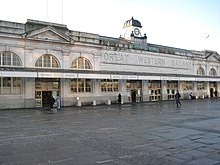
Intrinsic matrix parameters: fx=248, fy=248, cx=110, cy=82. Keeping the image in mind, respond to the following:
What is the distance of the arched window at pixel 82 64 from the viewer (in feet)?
107

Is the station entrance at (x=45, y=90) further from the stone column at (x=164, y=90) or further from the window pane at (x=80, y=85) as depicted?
the stone column at (x=164, y=90)

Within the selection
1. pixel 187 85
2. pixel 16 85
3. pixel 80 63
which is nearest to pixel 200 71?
pixel 187 85

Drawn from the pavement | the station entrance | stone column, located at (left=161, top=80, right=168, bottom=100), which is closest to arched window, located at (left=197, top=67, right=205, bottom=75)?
stone column, located at (left=161, top=80, right=168, bottom=100)

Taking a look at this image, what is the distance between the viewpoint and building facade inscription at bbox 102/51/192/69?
118 feet

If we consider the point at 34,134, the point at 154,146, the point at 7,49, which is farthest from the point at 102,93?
the point at 154,146

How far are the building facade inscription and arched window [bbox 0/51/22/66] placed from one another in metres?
11.9

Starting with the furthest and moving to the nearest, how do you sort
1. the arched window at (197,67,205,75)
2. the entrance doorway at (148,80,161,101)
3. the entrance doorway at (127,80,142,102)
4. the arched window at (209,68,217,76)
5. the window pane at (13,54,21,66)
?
the arched window at (209,68,217,76) < the arched window at (197,67,205,75) < the entrance doorway at (148,80,161,101) < the entrance doorway at (127,80,142,102) < the window pane at (13,54,21,66)

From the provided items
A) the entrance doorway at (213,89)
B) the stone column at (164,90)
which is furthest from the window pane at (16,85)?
the entrance doorway at (213,89)

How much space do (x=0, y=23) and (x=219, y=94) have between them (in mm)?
48167

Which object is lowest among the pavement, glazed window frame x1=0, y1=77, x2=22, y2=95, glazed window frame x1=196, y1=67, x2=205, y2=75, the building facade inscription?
the pavement

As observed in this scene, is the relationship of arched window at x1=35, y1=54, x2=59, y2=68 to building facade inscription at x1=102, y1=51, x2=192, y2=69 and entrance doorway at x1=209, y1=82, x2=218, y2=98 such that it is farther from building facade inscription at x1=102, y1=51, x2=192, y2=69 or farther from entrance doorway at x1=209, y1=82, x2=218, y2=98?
entrance doorway at x1=209, y1=82, x2=218, y2=98

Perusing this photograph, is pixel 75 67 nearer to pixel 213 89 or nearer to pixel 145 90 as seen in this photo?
pixel 145 90

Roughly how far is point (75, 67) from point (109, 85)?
599cm

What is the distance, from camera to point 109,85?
117 feet
